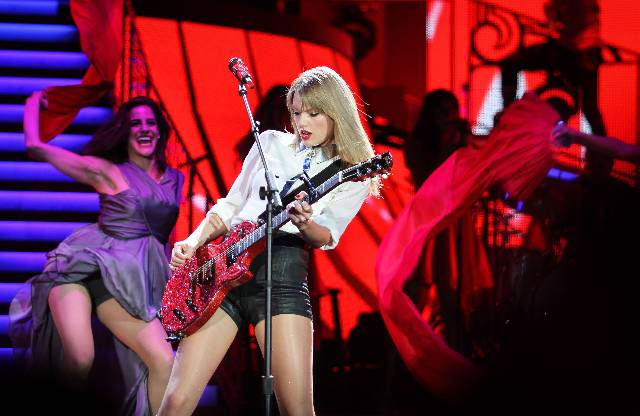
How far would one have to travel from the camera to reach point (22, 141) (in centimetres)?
780

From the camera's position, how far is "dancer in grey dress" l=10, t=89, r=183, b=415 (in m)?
5.93

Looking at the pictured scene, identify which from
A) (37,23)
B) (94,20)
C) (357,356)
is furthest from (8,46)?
(357,356)

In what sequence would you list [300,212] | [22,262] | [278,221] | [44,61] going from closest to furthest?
[300,212]
[278,221]
[22,262]
[44,61]

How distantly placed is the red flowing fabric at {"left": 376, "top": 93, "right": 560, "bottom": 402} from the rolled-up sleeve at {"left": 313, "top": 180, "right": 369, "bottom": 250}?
87.5 inches

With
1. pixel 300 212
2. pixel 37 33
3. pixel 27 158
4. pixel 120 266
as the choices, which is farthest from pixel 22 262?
pixel 300 212

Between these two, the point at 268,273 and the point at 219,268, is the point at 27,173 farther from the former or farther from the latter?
the point at 268,273

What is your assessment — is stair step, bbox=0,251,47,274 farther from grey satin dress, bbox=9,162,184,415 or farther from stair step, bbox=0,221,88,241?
grey satin dress, bbox=9,162,184,415

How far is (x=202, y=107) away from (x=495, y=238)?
2995 millimetres

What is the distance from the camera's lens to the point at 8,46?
27.8 feet

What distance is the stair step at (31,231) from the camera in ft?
24.4

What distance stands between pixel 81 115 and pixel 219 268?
4.24 metres

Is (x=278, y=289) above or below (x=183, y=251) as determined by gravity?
below

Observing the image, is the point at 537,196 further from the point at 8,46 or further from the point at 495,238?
the point at 8,46

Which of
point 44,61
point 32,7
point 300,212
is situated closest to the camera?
point 300,212
